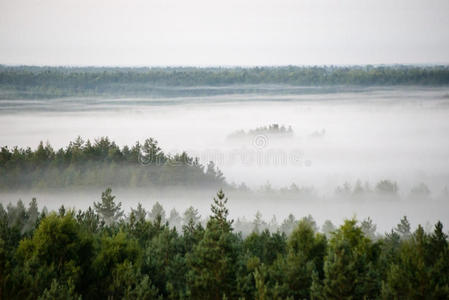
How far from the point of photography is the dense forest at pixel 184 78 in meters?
158

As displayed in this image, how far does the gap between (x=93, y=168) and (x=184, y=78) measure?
77.2 meters

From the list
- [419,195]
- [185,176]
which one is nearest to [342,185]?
[419,195]

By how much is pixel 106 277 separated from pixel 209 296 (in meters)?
4.68

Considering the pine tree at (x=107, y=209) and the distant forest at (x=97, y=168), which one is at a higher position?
the pine tree at (x=107, y=209)

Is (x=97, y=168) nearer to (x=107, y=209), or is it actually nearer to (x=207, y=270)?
(x=107, y=209)

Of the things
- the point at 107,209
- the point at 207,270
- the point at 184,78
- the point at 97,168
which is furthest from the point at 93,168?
the point at 207,270

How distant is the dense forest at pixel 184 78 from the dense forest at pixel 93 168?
4296 cm

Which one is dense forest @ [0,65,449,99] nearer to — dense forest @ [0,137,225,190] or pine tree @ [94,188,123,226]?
dense forest @ [0,137,225,190]

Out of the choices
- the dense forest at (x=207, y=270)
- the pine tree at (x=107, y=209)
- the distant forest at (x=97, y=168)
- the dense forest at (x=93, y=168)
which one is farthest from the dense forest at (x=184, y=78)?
the dense forest at (x=207, y=270)

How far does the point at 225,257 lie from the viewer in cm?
2188

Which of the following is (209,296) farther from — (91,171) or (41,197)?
Answer: (41,197)

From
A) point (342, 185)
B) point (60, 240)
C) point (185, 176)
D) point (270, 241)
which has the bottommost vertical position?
point (342, 185)

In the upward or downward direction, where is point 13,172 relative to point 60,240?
downward

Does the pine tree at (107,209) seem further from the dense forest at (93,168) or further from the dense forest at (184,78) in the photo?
the dense forest at (184,78)
